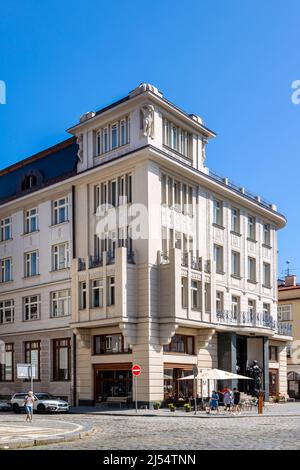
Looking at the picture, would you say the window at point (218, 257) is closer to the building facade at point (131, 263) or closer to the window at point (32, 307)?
the building facade at point (131, 263)

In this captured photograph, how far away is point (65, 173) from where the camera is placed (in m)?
48.1

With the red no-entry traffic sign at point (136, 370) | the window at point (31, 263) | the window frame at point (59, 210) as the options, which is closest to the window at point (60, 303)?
the window at point (31, 263)

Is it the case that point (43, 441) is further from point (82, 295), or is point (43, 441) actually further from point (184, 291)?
point (82, 295)

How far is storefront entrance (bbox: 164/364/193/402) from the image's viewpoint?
42.0 meters

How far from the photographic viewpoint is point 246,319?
165 ft

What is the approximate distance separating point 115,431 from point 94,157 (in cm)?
2485

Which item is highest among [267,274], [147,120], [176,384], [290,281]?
[147,120]

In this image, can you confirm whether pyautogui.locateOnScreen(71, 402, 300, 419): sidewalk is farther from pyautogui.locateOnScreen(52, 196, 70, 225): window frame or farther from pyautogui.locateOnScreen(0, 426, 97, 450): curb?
pyautogui.locateOnScreen(0, 426, 97, 450): curb

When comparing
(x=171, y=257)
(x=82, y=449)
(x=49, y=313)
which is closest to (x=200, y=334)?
(x=171, y=257)

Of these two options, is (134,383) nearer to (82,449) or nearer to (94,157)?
(94,157)

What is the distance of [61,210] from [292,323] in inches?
1087

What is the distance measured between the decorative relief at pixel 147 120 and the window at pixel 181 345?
12902 mm

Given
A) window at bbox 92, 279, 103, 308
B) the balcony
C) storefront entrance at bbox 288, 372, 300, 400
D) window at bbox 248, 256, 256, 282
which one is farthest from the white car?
storefront entrance at bbox 288, 372, 300, 400

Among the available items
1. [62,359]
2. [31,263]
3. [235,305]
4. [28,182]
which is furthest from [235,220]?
[62,359]
